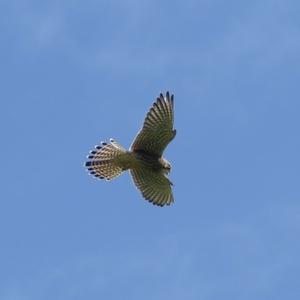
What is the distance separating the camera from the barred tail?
→ 36.4m

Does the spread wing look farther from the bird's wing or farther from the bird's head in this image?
the bird's wing

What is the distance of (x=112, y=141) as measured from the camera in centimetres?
3628

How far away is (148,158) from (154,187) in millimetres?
1114

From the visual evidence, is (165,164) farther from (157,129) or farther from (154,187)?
(157,129)

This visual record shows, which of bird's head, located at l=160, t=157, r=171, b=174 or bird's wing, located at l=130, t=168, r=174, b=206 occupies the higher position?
bird's head, located at l=160, t=157, r=171, b=174

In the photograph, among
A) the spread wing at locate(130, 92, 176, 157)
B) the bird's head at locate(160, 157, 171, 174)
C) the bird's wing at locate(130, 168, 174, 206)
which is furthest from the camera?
the bird's wing at locate(130, 168, 174, 206)

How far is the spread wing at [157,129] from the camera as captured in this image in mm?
35188

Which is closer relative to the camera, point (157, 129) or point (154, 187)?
point (157, 129)

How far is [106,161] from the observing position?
3672 cm

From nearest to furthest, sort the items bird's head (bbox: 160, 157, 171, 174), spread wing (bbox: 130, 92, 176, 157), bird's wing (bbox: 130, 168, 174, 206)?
spread wing (bbox: 130, 92, 176, 157) → bird's head (bbox: 160, 157, 171, 174) → bird's wing (bbox: 130, 168, 174, 206)

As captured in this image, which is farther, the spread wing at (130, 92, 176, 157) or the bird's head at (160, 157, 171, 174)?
the bird's head at (160, 157, 171, 174)

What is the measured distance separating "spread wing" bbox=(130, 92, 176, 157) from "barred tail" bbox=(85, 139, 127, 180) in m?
0.39

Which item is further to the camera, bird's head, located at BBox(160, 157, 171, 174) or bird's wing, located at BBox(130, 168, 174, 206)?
bird's wing, located at BBox(130, 168, 174, 206)

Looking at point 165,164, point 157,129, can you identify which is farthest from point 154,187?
point 157,129
